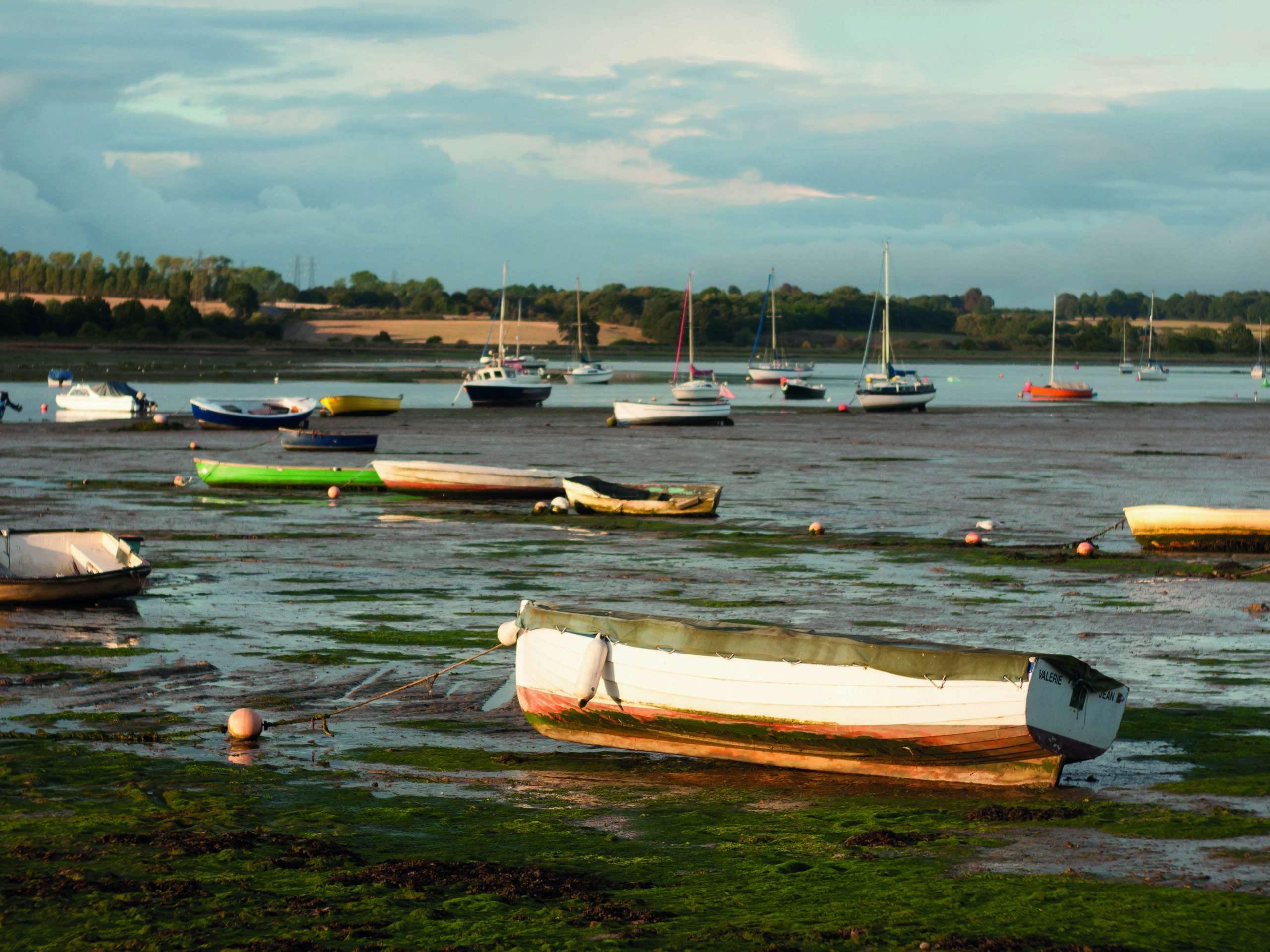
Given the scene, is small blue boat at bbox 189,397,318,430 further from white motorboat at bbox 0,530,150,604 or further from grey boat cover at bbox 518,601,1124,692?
grey boat cover at bbox 518,601,1124,692

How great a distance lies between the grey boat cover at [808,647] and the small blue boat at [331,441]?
3341 cm

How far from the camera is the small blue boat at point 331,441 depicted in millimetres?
44125

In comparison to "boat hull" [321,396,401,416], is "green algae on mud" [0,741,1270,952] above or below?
below

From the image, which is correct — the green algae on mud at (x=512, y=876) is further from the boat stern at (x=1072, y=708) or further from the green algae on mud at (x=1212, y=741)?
the green algae on mud at (x=1212, y=741)

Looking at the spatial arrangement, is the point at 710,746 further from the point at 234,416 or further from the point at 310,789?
the point at 234,416

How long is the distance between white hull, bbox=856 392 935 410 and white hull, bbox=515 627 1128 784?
2547 inches

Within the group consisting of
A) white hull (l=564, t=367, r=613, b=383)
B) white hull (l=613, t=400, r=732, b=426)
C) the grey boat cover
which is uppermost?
white hull (l=564, t=367, r=613, b=383)

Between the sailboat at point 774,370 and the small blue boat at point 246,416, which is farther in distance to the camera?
the sailboat at point 774,370

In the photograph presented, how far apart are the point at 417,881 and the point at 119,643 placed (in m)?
8.48

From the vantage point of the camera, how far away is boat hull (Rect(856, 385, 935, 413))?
74.9 meters

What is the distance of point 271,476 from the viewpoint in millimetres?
34219

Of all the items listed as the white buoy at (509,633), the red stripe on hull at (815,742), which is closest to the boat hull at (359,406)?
the white buoy at (509,633)

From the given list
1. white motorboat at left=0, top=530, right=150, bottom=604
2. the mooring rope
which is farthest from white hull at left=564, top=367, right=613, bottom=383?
the mooring rope

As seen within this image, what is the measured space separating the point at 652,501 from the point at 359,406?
125 feet
